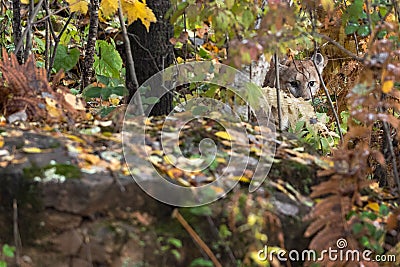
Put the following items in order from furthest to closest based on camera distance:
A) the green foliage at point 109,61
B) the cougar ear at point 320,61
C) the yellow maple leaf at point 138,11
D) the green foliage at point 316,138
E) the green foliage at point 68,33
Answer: the green foliage at point 68,33 → the cougar ear at point 320,61 → the green foliage at point 109,61 → the green foliage at point 316,138 → the yellow maple leaf at point 138,11

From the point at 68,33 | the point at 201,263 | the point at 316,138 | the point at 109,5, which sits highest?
the point at 109,5

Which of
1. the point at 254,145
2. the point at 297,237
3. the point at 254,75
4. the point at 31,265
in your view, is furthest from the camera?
the point at 254,75

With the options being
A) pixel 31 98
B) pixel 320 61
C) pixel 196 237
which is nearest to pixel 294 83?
pixel 320 61

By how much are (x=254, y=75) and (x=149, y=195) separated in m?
2.04

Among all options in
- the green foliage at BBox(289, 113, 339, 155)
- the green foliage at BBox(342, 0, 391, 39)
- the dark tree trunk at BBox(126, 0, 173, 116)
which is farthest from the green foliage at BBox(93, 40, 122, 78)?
the green foliage at BBox(342, 0, 391, 39)

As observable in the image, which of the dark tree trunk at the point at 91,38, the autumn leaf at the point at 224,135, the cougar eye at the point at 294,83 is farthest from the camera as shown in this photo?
the cougar eye at the point at 294,83

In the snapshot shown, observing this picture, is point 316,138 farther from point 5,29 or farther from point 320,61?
point 5,29

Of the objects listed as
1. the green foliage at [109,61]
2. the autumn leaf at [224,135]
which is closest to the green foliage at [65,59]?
the green foliage at [109,61]

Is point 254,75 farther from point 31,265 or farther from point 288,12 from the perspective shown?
point 31,265

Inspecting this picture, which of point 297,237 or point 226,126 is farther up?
point 226,126

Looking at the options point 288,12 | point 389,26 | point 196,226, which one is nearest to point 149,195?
point 196,226

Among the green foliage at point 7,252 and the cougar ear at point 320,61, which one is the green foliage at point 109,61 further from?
the green foliage at point 7,252

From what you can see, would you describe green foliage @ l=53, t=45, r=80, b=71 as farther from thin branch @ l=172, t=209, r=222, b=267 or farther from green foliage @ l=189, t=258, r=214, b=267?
green foliage @ l=189, t=258, r=214, b=267

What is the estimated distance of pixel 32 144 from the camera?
2.81m
